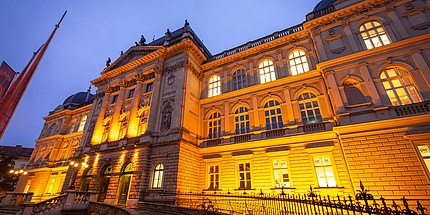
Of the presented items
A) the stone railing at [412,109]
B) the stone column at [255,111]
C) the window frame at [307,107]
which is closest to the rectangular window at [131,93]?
the stone column at [255,111]

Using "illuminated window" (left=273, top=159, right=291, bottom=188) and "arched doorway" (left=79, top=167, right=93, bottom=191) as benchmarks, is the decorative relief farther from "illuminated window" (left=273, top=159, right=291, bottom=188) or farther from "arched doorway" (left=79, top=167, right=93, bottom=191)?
"illuminated window" (left=273, top=159, right=291, bottom=188)

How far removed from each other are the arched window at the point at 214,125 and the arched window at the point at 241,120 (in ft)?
5.62

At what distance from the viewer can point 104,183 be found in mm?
18547

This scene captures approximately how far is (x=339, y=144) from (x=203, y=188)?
35.1 ft

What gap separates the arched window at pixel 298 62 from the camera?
55.4ft

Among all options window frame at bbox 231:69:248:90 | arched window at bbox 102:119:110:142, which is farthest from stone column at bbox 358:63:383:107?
arched window at bbox 102:119:110:142

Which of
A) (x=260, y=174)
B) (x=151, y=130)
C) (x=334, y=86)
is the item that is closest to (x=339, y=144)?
(x=334, y=86)

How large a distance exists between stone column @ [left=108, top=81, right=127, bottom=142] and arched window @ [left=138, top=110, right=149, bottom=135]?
10.4ft

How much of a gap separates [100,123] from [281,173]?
20481 mm

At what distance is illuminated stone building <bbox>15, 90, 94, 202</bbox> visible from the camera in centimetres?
2617

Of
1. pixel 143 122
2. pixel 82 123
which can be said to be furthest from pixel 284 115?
pixel 82 123

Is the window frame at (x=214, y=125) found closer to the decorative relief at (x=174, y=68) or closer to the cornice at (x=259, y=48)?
the cornice at (x=259, y=48)

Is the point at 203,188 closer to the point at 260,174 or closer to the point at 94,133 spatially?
the point at 260,174

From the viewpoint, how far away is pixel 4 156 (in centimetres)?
3098
